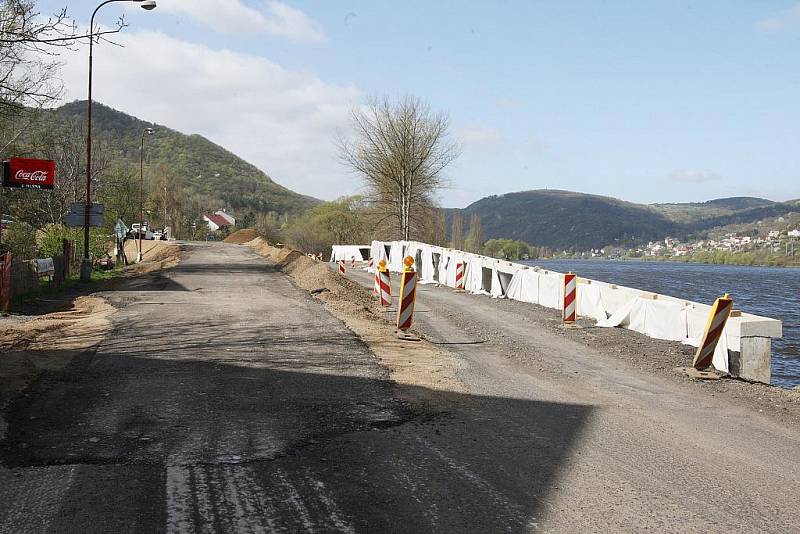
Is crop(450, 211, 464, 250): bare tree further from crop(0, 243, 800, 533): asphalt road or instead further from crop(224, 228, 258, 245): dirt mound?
crop(0, 243, 800, 533): asphalt road

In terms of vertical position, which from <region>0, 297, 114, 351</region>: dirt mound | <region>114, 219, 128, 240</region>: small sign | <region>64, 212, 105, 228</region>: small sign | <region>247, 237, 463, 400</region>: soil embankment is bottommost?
<region>0, 297, 114, 351</region>: dirt mound

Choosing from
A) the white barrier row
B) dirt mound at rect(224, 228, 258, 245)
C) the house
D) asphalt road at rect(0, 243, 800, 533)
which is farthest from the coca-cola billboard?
the house

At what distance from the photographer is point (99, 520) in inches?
174

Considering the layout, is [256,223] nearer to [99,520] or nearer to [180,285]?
[180,285]

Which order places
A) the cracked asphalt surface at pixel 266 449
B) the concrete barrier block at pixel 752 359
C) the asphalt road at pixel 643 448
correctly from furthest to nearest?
the concrete barrier block at pixel 752 359 → the asphalt road at pixel 643 448 → the cracked asphalt surface at pixel 266 449

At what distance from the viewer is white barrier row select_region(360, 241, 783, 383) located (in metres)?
12.2

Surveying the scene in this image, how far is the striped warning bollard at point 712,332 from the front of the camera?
1188 cm

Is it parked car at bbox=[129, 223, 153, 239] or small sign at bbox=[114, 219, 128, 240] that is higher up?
small sign at bbox=[114, 219, 128, 240]

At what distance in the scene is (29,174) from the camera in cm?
2369

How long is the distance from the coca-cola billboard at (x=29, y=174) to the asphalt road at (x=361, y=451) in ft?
48.0

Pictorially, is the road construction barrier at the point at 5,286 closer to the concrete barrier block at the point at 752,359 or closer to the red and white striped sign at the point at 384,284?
the red and white striped sign at the point at 384,284

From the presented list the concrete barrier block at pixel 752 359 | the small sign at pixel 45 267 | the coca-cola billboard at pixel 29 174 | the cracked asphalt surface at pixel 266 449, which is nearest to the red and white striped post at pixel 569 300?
Result: the concrete barrier block at pixel 752 359

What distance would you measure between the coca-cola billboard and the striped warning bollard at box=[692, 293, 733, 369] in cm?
2021

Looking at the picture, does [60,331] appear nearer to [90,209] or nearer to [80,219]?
[80,219]
